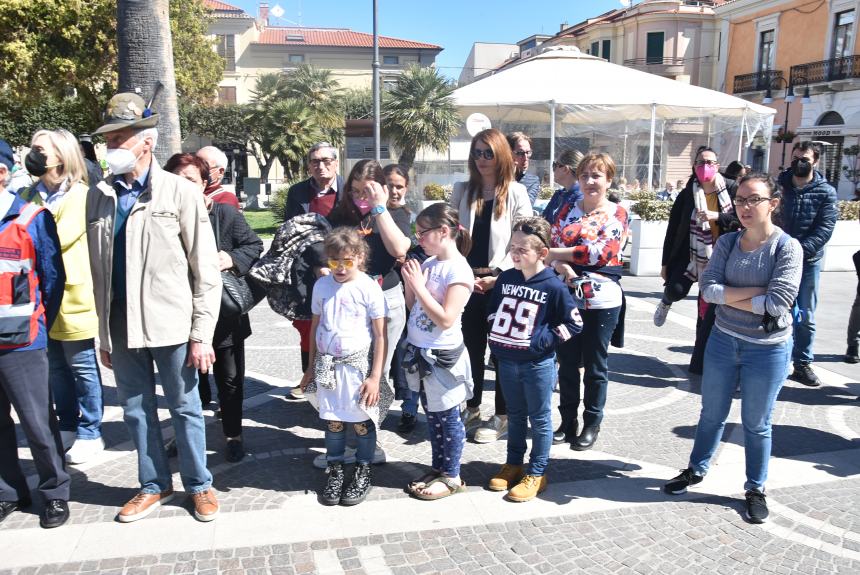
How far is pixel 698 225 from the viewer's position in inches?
205

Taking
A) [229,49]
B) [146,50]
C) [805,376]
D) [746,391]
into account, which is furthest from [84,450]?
[229,49]

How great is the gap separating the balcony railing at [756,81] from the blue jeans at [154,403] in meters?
37.3

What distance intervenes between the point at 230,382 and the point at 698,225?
12.2 ft

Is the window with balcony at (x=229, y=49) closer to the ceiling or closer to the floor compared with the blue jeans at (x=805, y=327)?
closer to the ceiling

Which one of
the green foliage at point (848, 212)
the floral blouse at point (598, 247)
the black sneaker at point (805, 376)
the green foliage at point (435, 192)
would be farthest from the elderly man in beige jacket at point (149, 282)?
the green foliage at point (435, 192)

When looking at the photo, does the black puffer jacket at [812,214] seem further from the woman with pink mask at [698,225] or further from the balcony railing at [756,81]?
the balcony railing at [756,81]

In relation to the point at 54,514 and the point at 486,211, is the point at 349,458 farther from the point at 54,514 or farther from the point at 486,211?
the point at 486,211

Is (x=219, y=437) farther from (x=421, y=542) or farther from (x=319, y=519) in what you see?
(x=421, y=542)

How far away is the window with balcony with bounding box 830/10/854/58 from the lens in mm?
29438

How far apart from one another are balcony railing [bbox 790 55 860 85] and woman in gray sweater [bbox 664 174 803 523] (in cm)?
3147

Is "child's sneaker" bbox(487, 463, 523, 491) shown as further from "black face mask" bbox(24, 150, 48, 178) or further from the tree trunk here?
the tree trunk

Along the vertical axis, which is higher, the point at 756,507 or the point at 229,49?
the point at 229,49

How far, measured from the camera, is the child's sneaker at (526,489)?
3457mm

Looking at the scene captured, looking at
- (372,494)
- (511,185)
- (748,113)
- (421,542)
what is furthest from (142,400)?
(748,113)
